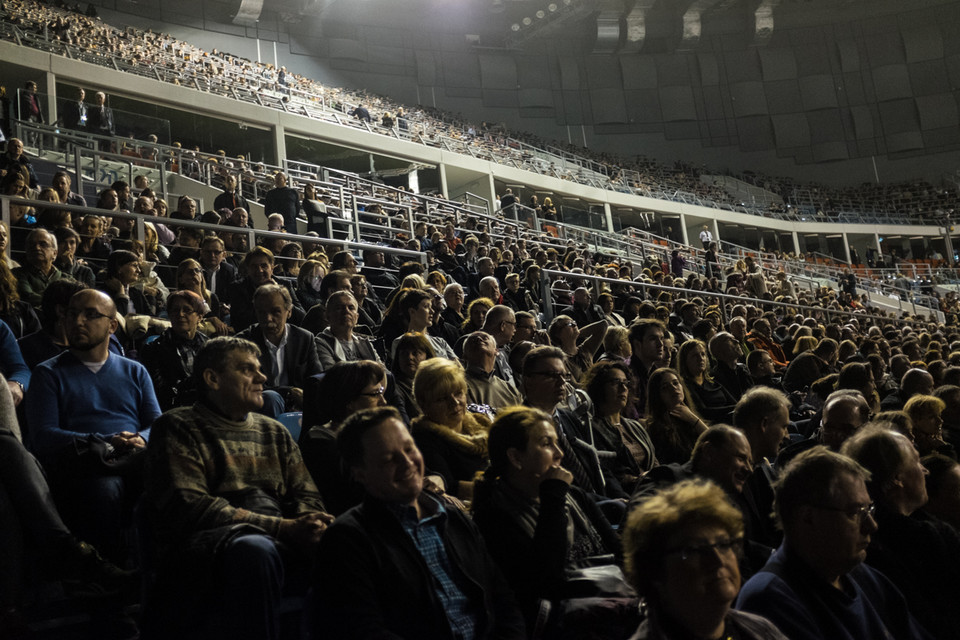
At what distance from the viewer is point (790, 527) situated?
7.63ft

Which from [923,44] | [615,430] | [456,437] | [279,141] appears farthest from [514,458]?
[923,44]

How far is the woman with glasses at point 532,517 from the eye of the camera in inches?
99.3

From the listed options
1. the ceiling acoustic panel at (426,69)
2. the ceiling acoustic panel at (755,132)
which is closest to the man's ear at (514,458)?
the ceiling acoustic panel at (426,69)

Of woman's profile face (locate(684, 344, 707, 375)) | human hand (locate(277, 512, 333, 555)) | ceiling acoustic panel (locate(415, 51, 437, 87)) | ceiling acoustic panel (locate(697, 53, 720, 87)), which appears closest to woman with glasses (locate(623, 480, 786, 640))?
human hand (locate(277, 512, 333, 555))

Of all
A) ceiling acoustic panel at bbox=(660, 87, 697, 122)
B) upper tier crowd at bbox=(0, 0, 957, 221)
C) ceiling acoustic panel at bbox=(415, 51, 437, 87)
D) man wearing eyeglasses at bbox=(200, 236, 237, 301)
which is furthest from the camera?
ceiling acoustic panel at bbox=(660, 87, 697, 122)

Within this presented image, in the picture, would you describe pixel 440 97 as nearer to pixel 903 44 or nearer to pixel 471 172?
pixel 471 172

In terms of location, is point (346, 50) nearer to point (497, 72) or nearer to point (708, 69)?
point (497, 72)

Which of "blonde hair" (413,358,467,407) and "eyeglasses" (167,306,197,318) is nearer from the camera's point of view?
"blonde hair" (413,358,467,407)

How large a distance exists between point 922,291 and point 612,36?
1374 centimetres

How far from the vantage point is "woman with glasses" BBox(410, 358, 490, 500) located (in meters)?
3.25

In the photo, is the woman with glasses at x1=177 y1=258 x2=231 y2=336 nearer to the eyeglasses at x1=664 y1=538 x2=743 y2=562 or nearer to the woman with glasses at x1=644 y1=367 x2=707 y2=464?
the woman with glasses at x1=644 y1=367 x2=707 y2=464

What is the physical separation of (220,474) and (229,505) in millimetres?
162

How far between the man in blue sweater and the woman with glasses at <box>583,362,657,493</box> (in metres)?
1.99

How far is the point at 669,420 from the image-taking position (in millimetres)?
4305
